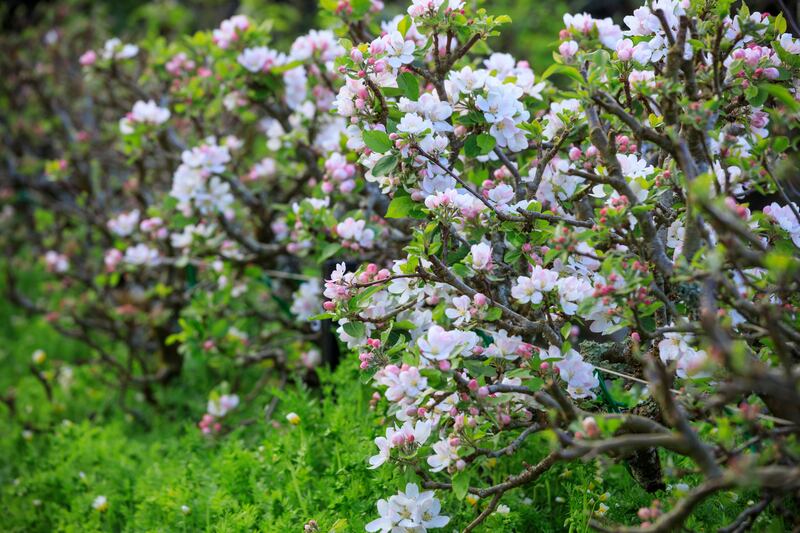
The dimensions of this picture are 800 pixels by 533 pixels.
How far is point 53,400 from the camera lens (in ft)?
13.1

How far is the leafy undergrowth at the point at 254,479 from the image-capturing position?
7.41ft

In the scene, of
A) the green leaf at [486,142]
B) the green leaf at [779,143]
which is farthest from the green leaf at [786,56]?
the green leaf at [486,142]

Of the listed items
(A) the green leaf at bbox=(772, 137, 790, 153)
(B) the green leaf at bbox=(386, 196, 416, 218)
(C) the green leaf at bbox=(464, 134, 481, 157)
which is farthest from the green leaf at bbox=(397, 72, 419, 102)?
(A) the green leaf at bbox=(772, 137, 790, 153)

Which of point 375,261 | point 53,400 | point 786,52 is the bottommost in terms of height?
point 786,52

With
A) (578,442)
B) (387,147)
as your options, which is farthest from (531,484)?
(387,147)

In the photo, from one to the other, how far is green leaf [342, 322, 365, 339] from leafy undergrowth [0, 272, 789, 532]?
425 millimetres

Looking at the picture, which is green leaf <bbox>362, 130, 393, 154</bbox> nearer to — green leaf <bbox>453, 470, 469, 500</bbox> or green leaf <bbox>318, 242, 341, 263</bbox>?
green leaf <bbox>318, 242, 341, 263</bbox>

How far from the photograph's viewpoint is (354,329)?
6.66 ft

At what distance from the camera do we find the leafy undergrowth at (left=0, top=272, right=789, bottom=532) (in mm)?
2260

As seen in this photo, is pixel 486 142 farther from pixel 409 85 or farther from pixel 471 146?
pixel 409 85

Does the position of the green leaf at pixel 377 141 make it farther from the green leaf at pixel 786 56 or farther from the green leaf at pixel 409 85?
the green leaf at pixel 786 56

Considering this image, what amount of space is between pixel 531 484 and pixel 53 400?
274 centimetres

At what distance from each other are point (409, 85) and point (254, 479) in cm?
139

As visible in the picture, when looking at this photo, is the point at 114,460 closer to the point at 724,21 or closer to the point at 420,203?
the point at 420,203
